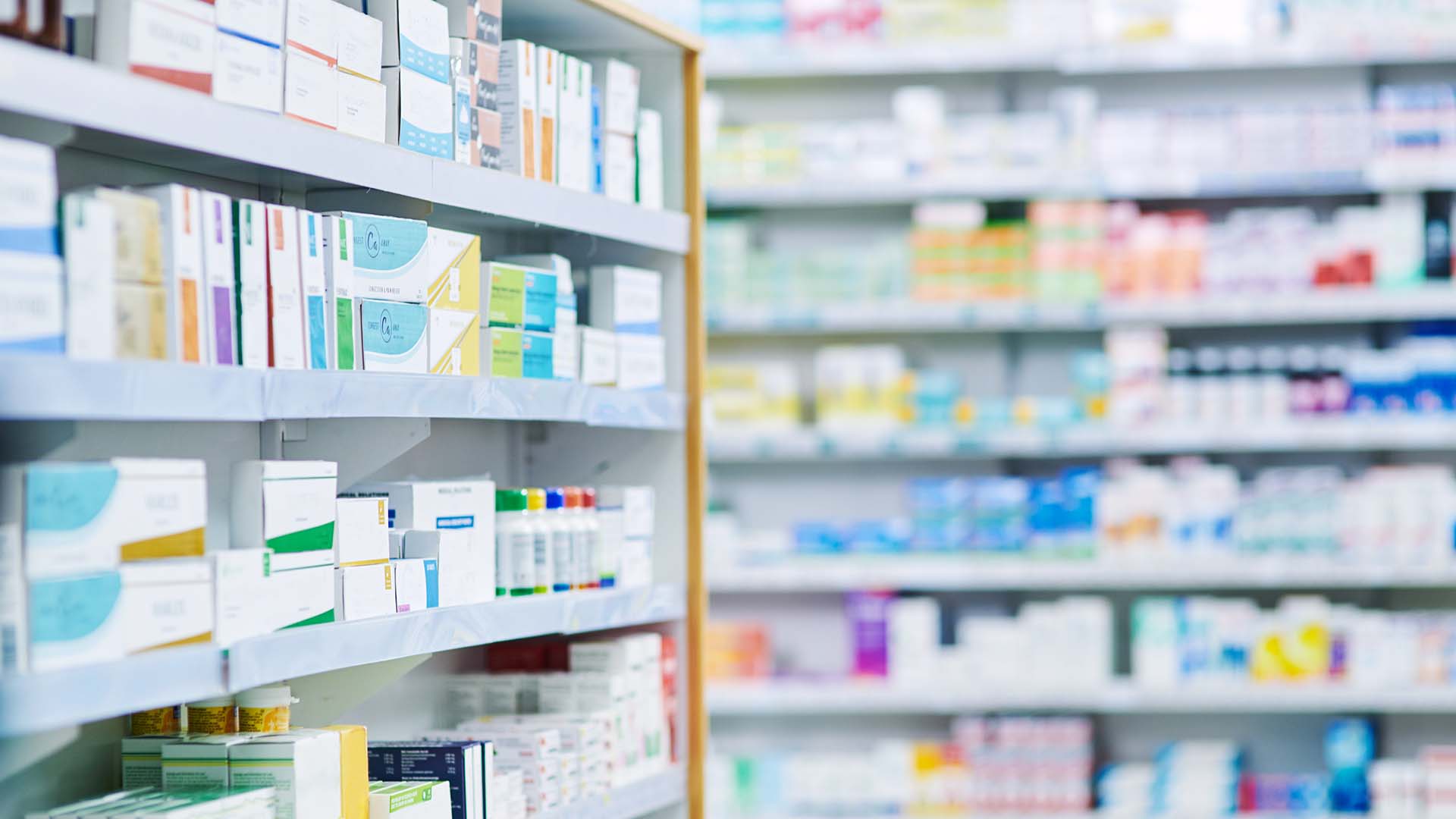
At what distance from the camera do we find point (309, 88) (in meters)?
2.12

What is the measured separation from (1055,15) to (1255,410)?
1407 millimetres

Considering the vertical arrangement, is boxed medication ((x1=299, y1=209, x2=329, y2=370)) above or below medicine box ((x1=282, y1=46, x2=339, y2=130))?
below

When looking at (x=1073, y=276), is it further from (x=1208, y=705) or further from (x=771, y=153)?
(x=1208, y=705)

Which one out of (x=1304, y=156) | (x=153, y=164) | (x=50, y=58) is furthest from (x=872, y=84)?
(x=50, y=58)

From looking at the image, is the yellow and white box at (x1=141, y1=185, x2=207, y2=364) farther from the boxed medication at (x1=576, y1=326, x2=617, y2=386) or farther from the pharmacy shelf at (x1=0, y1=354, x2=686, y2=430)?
the boxed medication at (x1=576, y1=326, x2=617, y2=386)

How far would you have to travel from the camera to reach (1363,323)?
17.0ft

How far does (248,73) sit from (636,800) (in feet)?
5.16

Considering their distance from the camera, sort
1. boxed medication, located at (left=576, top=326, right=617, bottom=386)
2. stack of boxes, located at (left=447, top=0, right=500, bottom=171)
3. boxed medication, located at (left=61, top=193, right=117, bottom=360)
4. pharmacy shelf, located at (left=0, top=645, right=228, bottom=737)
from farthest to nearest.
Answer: boxed medication, located at (left=576, top=326, right=617, bottom=386)
stack of boxes, located at (left=447, top=0, right=500, bottom=171)
boxed medication, located at (left=61, top=193, right=117, bottom=360)
pharmacy shelf, located at (left=0, top=645, right=228, bottom=737)

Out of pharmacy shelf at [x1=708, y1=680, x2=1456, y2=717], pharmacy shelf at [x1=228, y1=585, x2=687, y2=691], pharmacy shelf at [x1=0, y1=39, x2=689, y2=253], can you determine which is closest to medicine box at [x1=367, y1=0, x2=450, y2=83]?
pharmacy shelf at [x1=0, y1=39, x2=689, y2=253]

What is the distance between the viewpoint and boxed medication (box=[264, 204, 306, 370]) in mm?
2025

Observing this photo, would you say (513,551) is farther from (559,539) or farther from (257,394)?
(257,394)

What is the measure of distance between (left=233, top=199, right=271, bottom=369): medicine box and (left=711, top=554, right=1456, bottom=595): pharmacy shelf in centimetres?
304

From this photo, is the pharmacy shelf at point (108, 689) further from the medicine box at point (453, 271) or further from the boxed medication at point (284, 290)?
the medicine box at point (453, 271)

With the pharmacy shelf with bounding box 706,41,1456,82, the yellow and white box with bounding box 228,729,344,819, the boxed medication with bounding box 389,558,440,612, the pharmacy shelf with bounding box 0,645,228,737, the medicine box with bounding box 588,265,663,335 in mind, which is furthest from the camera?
the pharmacy shelf with bounding box 706,41,1456,82
